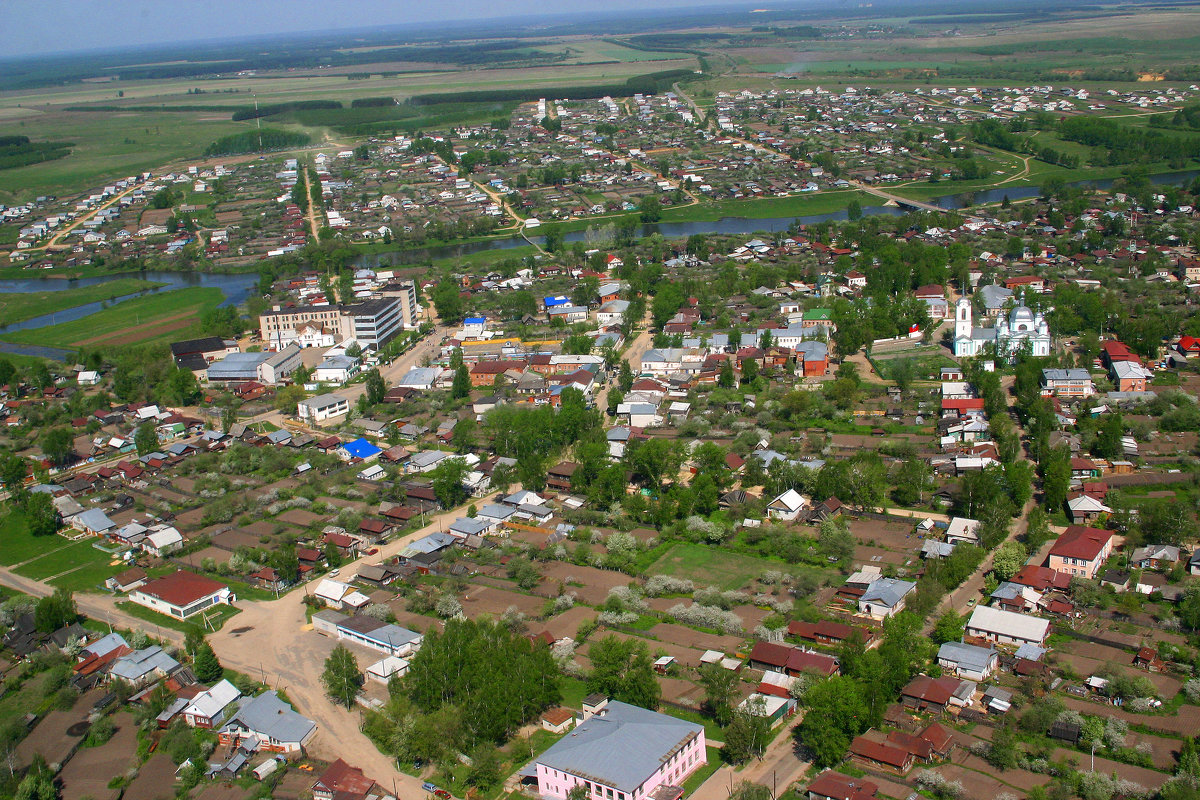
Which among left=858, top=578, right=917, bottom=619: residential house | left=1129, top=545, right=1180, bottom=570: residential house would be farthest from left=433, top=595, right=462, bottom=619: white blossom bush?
left=1129, top=545, right=1180, bottom=570: residential house

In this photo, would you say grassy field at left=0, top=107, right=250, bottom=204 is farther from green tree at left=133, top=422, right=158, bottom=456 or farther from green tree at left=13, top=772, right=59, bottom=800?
green tree at left=13, top=772, right=59, bottom=800

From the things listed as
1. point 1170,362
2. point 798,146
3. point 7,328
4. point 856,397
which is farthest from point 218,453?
point 798,146

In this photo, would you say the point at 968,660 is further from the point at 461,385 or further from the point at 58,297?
the point at 58,297

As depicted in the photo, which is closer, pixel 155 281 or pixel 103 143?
pixel 155 281

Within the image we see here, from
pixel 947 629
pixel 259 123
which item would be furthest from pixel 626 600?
pixel 259 123

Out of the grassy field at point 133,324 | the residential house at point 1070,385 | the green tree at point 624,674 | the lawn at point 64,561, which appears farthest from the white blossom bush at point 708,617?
the grassy field at point 133,324

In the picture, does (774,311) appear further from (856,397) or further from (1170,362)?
(1170,362)
